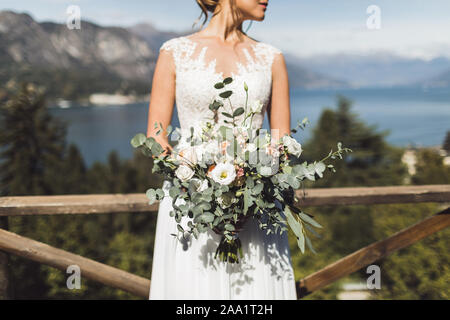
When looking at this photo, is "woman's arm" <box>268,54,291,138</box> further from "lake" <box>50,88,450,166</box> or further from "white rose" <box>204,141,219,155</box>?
"lake" <box>50,88,450,166</box>

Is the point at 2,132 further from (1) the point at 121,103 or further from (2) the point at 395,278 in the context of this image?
(1) the point at 121,103

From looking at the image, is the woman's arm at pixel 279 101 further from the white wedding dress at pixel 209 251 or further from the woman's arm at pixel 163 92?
the woman's arm at pixel 163 92

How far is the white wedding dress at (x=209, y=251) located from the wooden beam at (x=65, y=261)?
56 cm

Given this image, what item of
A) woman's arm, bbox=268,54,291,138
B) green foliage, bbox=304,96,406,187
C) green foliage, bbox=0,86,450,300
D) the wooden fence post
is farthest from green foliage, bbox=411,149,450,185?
green foliage, bbox=304,96,406,187

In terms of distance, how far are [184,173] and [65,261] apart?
5.01 ft

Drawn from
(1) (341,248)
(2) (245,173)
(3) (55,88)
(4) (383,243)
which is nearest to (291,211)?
(2) (245,173)

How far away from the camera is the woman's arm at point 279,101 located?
233cm

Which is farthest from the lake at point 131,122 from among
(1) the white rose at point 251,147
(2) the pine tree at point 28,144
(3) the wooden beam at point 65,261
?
(1) the white rose at point 251,147

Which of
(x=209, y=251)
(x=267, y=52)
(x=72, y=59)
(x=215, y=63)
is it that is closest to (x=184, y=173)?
(x=209, y=251)

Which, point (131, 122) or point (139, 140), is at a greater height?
point (131, 122)

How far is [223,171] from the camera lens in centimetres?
159

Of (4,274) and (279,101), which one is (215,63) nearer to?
(279,101)

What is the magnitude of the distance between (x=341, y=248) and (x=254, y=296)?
667 centimetres

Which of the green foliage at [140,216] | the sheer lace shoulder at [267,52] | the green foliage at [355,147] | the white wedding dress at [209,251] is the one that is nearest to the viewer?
the white wedding dress at [209,251]
